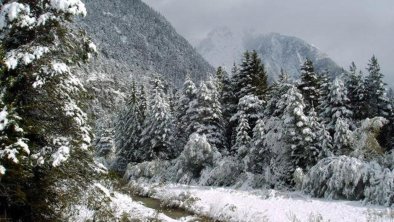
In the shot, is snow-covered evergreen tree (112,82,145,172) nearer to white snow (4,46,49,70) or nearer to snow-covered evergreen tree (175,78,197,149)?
snow-covered evergreen tree (175,78,197,149)

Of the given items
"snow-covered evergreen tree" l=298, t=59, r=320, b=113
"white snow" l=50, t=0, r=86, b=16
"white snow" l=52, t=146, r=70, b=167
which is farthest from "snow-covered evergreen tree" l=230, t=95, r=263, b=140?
"white snow" l=52, t=146, r=70, b=167

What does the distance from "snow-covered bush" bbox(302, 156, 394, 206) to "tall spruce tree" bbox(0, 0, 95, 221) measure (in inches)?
561

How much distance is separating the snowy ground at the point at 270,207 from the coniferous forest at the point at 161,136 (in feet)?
0.86

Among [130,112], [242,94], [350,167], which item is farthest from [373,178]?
[130,112]

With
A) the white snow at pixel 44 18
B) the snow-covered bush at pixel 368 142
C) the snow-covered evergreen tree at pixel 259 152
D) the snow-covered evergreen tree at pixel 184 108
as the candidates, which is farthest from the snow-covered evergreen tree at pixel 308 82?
the white snow at pixel 44 18

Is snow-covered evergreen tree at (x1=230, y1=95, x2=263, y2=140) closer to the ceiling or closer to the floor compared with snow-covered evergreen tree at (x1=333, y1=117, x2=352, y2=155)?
closer to the ceiling

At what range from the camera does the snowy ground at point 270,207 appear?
16.8 m

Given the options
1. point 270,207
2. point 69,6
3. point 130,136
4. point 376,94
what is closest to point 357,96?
point 376,94

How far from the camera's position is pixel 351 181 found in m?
20.5

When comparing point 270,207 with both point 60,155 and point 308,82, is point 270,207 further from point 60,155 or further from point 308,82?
point 308,82

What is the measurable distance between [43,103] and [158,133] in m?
32.9

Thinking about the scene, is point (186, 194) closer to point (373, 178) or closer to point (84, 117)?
point (373, 178)

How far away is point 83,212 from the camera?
13.3 m

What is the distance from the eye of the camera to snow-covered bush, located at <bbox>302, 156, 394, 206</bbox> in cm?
1905
